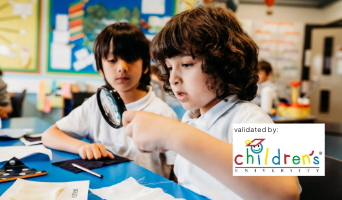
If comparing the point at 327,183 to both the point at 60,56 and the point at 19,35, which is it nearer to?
the point at 60,56

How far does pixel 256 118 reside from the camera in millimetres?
634

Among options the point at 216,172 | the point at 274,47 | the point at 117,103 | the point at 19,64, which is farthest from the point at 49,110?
the point at 274,47

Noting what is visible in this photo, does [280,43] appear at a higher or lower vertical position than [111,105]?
higher

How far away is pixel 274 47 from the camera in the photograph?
5402 millimetres

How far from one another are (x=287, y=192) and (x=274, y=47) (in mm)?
5414

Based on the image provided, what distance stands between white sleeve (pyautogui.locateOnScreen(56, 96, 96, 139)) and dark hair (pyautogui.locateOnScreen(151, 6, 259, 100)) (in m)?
0.69

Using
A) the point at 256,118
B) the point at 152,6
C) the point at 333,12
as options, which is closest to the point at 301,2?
the point at 333,12

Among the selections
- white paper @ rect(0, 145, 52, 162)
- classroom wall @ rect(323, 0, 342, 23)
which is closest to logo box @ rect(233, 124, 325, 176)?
white paper @ rect(0, 145, 52, 162)

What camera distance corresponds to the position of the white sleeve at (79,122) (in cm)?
128

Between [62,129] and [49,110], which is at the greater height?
[62,129]

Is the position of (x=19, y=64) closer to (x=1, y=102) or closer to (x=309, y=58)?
(x=1, y=102)

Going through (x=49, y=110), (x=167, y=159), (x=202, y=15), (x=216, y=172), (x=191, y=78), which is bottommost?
(x=49, y=110)

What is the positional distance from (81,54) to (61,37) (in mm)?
373

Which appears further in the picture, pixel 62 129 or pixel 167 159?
pixel 62 129
